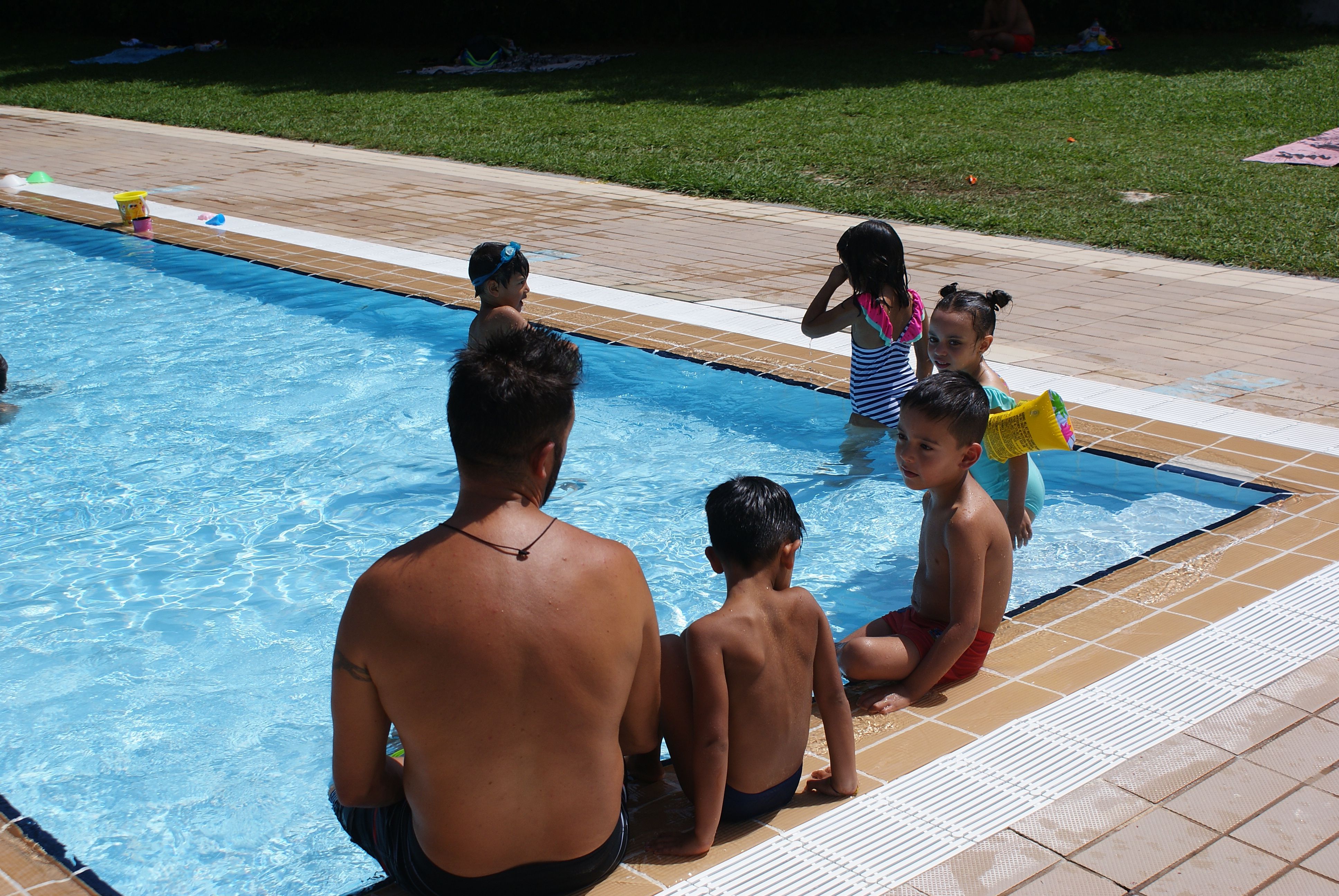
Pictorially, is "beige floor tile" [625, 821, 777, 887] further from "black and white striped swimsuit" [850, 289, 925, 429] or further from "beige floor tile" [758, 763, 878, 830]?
"black and white striped swimsuit" [850, 289, 925, 429]

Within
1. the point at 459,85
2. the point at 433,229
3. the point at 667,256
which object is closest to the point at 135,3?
the point at 459,85

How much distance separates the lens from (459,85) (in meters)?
21.8

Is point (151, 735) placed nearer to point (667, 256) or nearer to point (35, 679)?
point (35, 679)

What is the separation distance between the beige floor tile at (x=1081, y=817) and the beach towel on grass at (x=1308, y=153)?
12202mm

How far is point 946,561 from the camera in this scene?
3.66 meters

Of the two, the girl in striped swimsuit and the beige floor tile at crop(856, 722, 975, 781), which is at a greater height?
the girl in striped swimsuit

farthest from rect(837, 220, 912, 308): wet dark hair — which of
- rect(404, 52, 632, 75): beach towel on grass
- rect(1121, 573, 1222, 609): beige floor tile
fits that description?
rect(404, 52, 632, 75): beach towel on grass

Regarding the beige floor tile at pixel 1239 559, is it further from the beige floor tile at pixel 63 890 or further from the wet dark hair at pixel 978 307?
the beige floor tile at pixel 63 890

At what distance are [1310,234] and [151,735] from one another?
9.62 m

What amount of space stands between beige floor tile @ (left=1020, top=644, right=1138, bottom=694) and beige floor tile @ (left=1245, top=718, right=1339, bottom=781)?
1.77 feet

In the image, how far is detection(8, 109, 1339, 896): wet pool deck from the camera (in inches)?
138

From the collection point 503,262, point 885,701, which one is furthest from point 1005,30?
point 885,701

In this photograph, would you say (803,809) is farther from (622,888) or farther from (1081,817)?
(1081,817)

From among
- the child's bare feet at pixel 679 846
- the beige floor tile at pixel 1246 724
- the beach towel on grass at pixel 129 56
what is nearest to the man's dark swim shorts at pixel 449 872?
the child's bare feet at pixel 679 846
